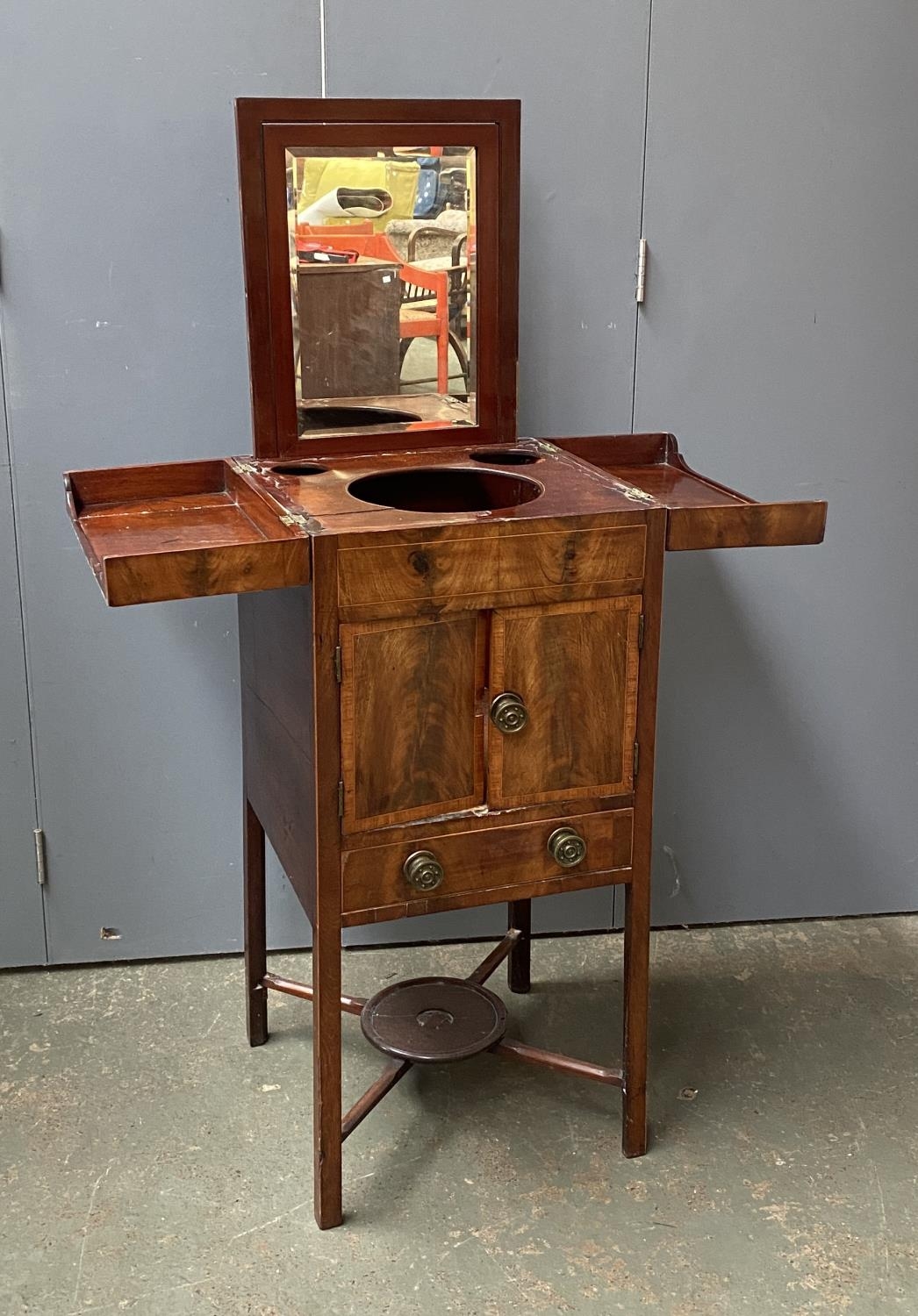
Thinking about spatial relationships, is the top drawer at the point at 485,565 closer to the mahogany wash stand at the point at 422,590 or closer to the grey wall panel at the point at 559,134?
the mahogany wash stand at the point at 422,590

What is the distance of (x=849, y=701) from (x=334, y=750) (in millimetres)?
1429

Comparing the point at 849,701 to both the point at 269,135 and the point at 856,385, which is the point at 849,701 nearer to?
the point at 856,385

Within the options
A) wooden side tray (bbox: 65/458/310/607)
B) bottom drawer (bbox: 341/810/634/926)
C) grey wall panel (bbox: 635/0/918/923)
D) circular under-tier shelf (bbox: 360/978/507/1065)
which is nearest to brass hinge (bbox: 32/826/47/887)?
circular under-tier shelf (bbox: 360/978/507/1065)

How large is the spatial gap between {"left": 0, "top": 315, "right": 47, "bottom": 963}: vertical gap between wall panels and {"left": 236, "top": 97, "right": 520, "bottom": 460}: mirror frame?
22.2 inches

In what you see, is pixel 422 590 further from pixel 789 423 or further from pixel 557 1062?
pixel 789 423

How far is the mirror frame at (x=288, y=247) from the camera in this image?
2227mm

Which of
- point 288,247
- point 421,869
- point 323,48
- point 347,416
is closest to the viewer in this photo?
point 421,869

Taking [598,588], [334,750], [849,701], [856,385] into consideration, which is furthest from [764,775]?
[334,750]

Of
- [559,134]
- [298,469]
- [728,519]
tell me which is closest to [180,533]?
[298,469]

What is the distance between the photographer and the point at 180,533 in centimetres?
207

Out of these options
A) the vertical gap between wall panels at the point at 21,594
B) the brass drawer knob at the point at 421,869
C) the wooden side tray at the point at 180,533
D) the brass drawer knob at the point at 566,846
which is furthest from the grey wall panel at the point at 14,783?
the brass drawer knob at the point at 566,846

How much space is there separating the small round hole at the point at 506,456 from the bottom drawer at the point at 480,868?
61 centimetres

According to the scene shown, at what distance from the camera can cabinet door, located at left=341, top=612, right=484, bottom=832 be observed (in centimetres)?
203

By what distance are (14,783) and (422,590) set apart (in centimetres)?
119
